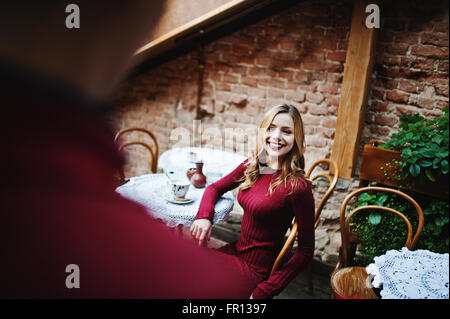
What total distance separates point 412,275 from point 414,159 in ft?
3.37

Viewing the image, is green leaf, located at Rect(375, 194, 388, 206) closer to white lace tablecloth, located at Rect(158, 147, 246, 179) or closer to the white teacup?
white lace tablecloth, located at Rect(158, 147, 246, 179)

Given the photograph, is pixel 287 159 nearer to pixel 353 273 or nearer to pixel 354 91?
pixel 353 273

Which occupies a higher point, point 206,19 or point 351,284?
point 206,19

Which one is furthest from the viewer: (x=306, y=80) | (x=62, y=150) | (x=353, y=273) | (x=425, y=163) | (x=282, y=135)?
(x=306, y=80)

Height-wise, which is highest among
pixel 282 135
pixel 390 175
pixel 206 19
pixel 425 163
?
pixel 206 19

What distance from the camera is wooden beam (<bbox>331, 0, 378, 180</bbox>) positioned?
2.71 meters

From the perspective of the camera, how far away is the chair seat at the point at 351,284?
78.5 inches

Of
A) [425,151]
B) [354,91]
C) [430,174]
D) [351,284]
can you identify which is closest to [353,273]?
[351,284]

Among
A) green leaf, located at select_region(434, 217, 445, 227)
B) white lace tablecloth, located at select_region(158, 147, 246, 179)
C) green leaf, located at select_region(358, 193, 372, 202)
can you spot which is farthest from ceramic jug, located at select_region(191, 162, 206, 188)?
green leaf, located at select_region(434, 217, 445, 227)

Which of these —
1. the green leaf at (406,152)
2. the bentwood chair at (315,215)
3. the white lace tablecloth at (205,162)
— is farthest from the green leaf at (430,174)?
the white lace tablecloth at (205,162)

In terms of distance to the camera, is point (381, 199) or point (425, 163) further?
point (381, 199)

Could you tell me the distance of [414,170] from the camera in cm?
235
